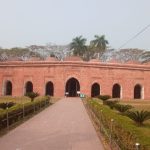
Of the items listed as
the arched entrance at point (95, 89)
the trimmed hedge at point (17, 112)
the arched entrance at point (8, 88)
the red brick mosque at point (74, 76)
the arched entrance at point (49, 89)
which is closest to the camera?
the trimmed hedge at point (17, 112)

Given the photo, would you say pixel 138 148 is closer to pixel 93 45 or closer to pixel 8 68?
pixel 8 68

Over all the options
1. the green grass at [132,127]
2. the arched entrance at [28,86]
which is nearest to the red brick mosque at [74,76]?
the arched entrance at [28,86]

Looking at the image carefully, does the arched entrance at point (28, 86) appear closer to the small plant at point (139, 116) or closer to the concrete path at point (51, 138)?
the small plant at point (139, 116)

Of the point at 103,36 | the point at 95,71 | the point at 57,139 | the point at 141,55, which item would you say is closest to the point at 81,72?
the point at 95,71

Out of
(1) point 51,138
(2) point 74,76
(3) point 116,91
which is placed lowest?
(1) point 51,138

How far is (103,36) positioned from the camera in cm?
6191

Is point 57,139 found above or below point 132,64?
below

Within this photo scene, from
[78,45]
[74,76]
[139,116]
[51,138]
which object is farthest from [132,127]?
[78,45]

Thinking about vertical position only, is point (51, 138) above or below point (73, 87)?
below

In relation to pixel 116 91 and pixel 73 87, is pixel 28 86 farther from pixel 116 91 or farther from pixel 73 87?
pixel 116 91

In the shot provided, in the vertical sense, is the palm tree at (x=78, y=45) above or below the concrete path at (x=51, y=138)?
above

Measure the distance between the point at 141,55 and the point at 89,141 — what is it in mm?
57181

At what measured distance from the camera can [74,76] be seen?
42344 mm

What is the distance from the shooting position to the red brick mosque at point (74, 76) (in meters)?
42.1
